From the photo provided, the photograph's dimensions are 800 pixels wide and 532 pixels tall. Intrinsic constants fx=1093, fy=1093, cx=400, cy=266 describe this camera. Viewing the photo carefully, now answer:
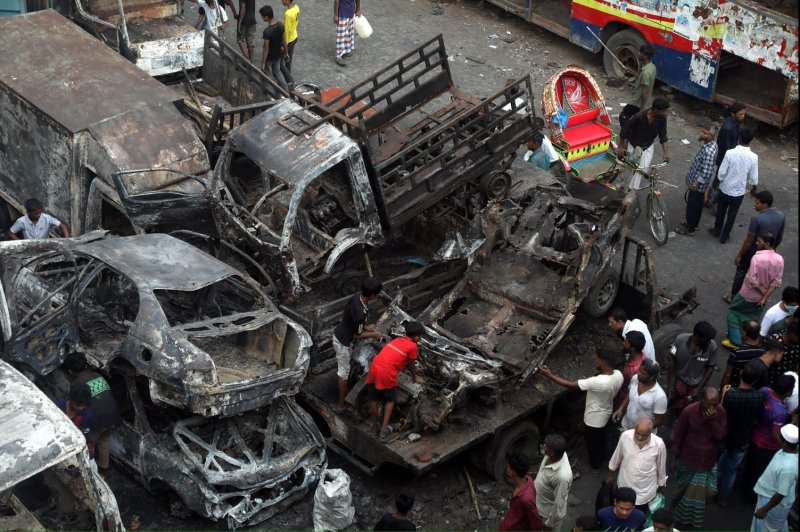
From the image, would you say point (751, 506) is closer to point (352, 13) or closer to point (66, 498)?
point (66, 498)

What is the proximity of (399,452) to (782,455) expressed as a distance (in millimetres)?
3109

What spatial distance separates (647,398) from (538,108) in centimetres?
819

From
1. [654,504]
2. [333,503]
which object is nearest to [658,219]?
[654,504]

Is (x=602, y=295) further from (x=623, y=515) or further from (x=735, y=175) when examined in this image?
(x=623, y=515)

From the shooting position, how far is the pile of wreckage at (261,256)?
30.3ft

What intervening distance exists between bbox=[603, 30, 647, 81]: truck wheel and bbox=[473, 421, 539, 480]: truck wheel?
8.45 m

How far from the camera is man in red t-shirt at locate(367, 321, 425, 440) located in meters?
A: 9.32

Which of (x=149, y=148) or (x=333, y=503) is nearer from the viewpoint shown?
(x=333, y=503)

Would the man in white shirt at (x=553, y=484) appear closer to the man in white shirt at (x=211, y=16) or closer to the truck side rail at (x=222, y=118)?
the truck side rail at (x=222, y=118)

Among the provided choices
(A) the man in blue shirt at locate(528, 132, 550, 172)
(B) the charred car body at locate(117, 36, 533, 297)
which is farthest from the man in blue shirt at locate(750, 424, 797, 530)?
(A) the man in blue shirt at locate(528, 132, 550, 172)

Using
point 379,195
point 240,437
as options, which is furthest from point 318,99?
point 240,437

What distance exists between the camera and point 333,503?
9047 millimetres

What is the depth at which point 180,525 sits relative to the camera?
9.27m

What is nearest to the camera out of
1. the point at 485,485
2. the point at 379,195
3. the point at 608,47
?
the point at 485,485
